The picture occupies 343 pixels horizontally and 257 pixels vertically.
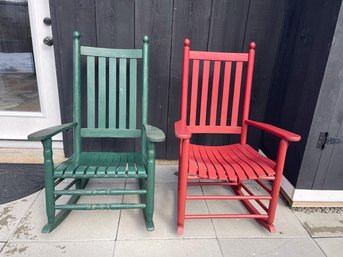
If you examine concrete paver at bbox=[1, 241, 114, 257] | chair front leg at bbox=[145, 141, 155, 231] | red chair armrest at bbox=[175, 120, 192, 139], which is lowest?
concrete paver at bbox=[1, 241, 114, 257]

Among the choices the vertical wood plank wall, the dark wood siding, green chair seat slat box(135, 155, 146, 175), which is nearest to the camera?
green chair seat slat box(135, 155, 146, 175)

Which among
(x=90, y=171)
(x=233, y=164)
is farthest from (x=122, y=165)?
(x=233, y=164)

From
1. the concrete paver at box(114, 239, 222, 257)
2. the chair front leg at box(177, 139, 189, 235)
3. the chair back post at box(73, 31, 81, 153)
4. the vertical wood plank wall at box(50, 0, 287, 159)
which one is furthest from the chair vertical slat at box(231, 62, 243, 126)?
the chair back post at box(73, 31, 81, 153)

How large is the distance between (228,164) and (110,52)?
1.02 m

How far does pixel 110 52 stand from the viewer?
1.48 metres

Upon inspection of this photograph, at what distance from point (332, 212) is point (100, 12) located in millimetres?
2134

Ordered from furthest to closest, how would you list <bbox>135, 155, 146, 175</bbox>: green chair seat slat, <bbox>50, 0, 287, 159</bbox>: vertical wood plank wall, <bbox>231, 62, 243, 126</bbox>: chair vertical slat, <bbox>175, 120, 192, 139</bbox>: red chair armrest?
1. <bbox>50, 0, 287, 159</bbox>: vertical wood plank wall
2. <bbox>231, 62, 243, 126</bbox>: chair vertical slat
3. <bbox>135, 155, 146, 175</bbox>: green chair seat slat
4. <bbox>175, 120, 192, 139</bbox>: red chair armrest

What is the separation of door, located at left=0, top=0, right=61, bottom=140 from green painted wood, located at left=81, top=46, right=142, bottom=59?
0.58 m

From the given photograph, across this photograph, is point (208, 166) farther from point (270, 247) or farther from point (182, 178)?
point (270, 247)

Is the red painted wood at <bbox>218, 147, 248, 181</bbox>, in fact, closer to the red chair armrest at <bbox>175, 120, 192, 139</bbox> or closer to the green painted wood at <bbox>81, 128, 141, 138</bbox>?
the red chair armrest at <bbox>175, 120, 192, 139</bbox>

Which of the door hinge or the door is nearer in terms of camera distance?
the door hinge

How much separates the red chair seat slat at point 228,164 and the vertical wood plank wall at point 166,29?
65cm

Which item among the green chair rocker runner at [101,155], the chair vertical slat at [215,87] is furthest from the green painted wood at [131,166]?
the chair vertical slat at [215,87]

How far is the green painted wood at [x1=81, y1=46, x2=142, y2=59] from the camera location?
1462 millimetres
